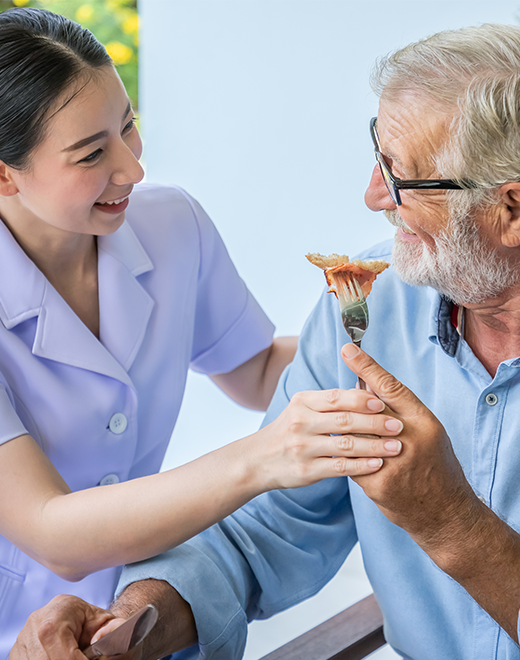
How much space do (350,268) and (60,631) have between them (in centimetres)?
68

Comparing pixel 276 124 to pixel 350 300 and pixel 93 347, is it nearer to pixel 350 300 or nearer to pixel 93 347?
pixel 93 347

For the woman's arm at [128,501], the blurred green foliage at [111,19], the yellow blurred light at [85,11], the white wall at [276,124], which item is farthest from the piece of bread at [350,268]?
the yellow blurred light at [85,11]

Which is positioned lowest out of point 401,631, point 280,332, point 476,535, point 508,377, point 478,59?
point 280,332

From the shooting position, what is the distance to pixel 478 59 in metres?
1.08

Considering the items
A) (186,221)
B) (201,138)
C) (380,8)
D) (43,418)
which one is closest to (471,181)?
(186,221)

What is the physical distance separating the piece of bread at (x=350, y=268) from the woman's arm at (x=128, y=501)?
23 centimetres

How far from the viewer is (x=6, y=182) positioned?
131cm

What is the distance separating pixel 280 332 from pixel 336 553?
1791 mm

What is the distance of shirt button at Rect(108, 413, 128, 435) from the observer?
4.53ft

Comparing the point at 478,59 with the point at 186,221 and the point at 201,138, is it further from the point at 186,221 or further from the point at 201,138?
the point at 201,138

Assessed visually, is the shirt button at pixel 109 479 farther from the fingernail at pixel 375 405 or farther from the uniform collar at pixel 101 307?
the fingernail at pixel 375 405

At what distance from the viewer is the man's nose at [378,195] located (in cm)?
122

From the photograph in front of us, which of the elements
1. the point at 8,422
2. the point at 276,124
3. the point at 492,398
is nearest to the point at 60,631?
the point at 8,422

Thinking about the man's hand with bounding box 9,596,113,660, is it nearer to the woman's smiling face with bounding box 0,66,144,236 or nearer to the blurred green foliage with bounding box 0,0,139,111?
the woman's smiling face with bounding box 0,66,144,236
